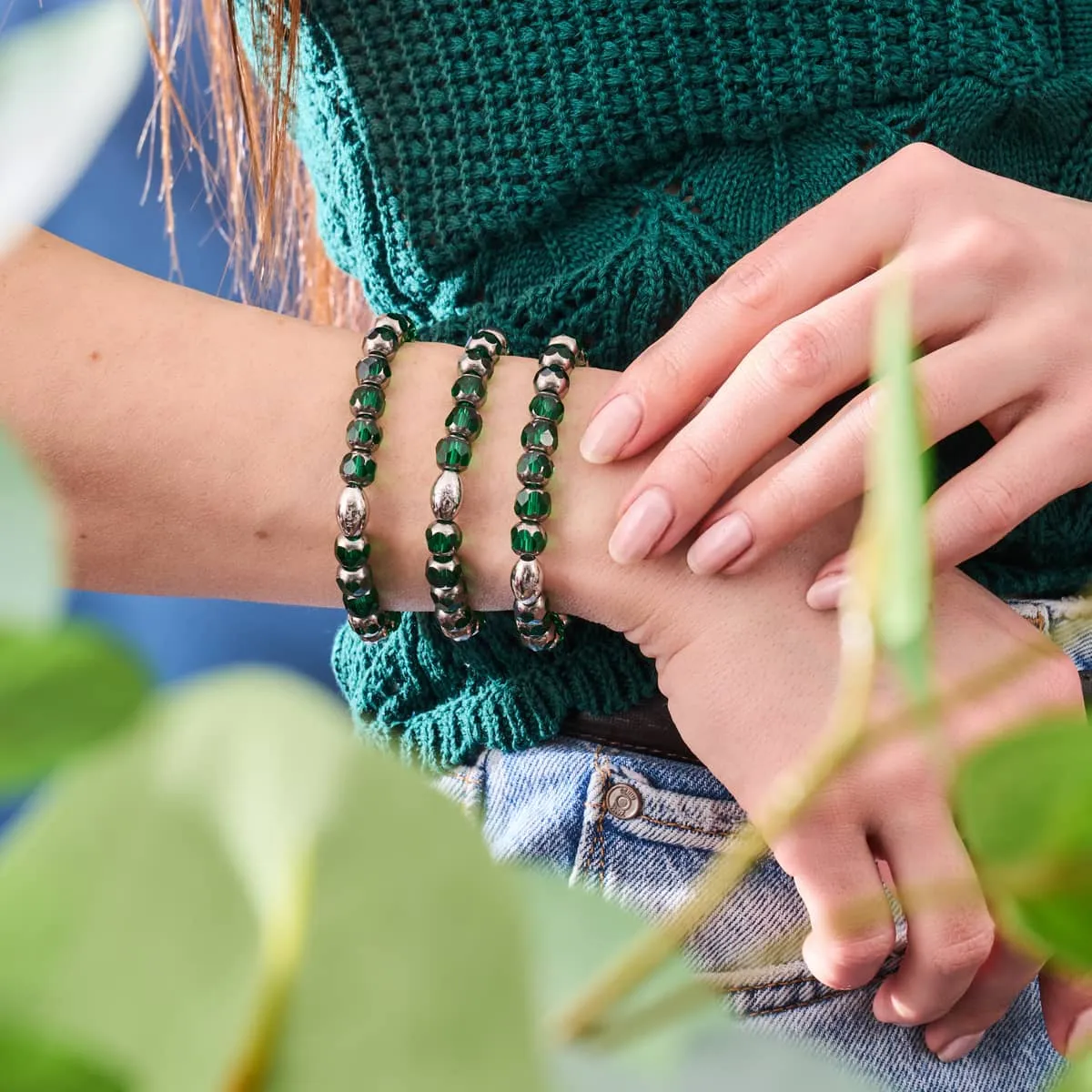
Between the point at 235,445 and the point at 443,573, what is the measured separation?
0.32ft

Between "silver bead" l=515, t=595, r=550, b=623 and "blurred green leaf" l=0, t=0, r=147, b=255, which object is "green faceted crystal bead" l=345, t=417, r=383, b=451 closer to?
"silver bead" l=515, t=595, r=550, b=623

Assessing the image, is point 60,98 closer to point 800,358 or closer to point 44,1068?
point 44,1068

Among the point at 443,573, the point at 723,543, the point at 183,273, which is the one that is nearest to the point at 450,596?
the point at 443,573

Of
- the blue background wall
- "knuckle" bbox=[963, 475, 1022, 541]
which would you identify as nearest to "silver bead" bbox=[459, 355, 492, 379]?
"knuckle" bbox=[963, 475, 1022, 541]

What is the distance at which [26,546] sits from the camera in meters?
0.07

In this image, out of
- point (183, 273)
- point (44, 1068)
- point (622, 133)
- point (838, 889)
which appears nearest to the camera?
point (44, 1068)

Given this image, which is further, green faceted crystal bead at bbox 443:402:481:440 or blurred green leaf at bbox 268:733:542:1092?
green faceted crystal bead at bbox 443:402:481:440

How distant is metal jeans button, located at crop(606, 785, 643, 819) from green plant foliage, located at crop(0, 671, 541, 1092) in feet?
1.39

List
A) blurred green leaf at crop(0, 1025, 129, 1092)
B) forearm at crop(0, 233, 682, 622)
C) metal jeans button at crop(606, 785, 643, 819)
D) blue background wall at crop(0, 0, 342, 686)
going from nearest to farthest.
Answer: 1. blurred green leaf at crop(0, 1025, 129, 1092)
2. forearm at crop(0, 233, 682, 622)
3. metal jeans button at crop(606, 785, 643, 819)
4. blue background wall at crop(0, 0, 342, 686)

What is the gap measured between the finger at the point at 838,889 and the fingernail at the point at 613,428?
0.17 metres

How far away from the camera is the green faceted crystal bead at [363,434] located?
406 mm

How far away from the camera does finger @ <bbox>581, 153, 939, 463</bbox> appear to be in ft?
1.35

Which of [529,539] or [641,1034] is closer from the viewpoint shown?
[641,1034]

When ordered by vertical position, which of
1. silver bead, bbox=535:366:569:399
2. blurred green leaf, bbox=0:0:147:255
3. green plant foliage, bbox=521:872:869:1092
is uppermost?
blurred green leaf, bbox=0:0:147:255
